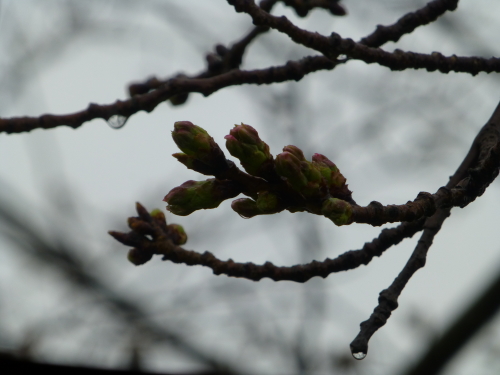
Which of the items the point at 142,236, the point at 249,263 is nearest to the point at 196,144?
the point at 142,236

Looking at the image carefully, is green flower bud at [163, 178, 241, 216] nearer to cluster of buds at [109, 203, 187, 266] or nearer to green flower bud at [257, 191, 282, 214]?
green flower bud at [257, 191, 282, 214]

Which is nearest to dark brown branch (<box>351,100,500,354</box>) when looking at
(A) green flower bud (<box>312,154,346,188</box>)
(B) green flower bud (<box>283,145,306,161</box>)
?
(A) green flower bud (<box>312,154,346,188</box>)

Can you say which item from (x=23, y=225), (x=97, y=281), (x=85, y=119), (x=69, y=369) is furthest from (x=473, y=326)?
(x=23, y=225)

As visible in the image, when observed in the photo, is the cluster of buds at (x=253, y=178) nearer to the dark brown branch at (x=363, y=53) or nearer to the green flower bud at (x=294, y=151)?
the green flower bud at (x=294, y=151)

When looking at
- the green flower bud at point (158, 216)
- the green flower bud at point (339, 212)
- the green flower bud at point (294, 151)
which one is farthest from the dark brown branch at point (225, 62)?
the green flower bud at point (339, 212)

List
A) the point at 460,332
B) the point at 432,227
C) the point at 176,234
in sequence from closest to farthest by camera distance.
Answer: the point at 432,227, the point at 176,234, the point at 460,332

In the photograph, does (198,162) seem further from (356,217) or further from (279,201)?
(356,217)

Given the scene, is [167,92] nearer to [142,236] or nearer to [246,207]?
[142,236]
